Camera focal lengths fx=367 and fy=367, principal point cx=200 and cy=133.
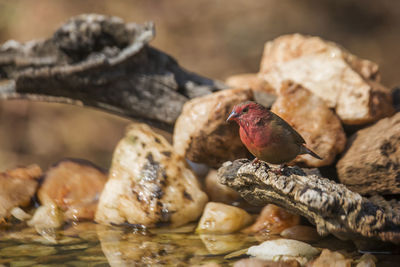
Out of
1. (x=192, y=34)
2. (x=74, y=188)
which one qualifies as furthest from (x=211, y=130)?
(x=192, y=34)

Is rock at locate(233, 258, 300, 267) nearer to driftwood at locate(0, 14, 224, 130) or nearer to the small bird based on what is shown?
the small bird

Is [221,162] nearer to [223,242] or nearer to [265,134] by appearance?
[223,242]

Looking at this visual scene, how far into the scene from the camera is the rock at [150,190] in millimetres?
3006

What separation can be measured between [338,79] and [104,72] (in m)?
2.20

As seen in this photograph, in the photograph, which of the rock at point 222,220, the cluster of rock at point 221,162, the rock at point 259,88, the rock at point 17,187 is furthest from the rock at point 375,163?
the rock at point 17,187

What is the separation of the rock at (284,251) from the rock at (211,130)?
103 cm

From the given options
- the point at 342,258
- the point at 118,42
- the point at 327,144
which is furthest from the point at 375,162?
the point at 118,42

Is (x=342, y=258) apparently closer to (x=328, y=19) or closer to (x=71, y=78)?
(x=71, y=78)

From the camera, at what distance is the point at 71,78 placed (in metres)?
3.56

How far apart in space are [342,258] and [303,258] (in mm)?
221

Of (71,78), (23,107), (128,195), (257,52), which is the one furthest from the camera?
(257,52)

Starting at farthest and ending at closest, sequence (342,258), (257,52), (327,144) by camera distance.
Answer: (257,52), (327,144), (342,258)

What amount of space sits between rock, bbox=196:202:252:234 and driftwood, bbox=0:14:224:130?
4.05ft

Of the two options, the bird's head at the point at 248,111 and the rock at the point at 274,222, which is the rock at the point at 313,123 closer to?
the rock at the point at 274,222
